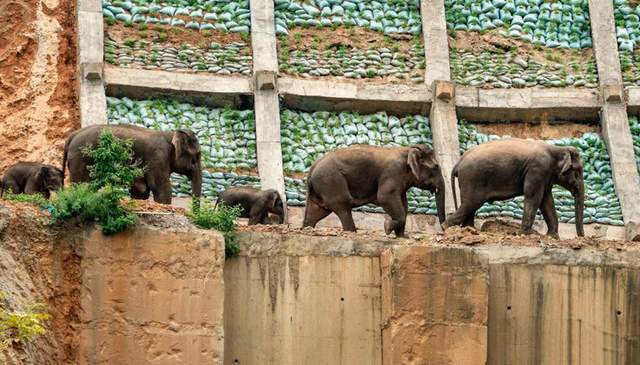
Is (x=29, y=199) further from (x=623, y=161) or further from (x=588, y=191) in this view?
(x=623, y=161)

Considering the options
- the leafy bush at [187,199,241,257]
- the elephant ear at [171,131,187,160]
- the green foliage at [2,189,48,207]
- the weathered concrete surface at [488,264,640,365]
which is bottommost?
the weathered concrete surface at [488,264,640,365]

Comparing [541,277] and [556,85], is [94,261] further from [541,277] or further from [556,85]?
[556,85]

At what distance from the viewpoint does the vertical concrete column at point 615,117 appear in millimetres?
39062

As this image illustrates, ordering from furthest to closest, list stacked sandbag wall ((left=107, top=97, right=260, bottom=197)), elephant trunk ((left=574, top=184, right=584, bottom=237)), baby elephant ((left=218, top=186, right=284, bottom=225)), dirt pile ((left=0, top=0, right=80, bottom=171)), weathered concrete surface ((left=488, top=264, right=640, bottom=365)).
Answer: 1. dirt pile ((left=0, top=0, right=80, bottom=171))
2. stacked sandbag wall ((left=107, top=97, right=260, bottom=197))
3. baby elephant ((left=218, top=186, right=284, bottom=225))
4. elephant trunk ((left=574, top=184, right=584, bottom=237))
5. weathered concrete surface ((left=488, top=264, right=640, bottom=365))

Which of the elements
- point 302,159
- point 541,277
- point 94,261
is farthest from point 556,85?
point 94,261

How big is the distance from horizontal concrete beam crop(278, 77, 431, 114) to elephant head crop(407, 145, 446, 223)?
6.10 m

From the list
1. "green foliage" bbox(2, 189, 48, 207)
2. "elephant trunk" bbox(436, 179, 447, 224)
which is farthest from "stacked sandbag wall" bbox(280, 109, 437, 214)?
"green foliage" bbox(2, 189, 48, 207)

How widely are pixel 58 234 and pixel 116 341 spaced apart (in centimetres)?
152

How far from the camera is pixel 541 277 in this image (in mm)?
31688

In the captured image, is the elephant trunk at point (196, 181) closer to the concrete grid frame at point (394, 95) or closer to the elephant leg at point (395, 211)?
the elephant leg at point (395, 211)

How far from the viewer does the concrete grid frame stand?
3878 centimetres

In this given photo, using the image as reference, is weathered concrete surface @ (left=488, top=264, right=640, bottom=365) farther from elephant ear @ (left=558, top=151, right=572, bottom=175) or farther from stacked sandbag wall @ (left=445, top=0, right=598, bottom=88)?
stacked sandbag wall @ (left=445, top=0, right=598, bottom=88)

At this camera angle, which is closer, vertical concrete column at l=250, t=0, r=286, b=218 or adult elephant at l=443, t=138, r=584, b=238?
adult elephant at l=443, t=138, r=584, b=238

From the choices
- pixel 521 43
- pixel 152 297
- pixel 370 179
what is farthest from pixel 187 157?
pixel 521 43
